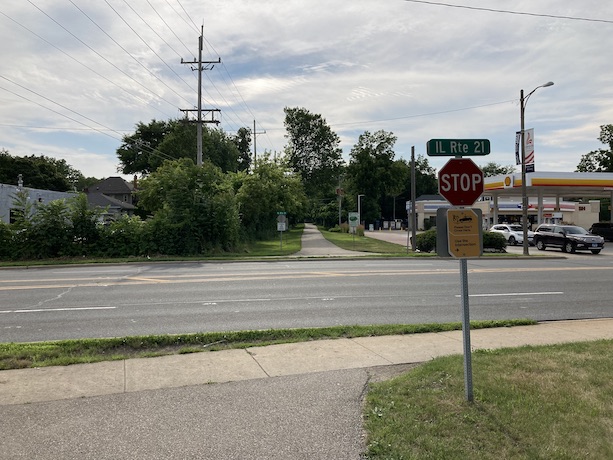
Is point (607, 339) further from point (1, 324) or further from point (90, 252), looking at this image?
point (90, 252)

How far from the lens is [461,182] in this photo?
4875 mm

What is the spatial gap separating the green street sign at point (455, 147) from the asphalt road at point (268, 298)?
4.99 metres

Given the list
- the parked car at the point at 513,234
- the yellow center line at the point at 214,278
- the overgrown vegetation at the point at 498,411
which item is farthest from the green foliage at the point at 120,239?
the parked car at the point at 513,234

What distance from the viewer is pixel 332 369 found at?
6.12 m

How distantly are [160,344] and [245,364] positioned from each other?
73.2 inches

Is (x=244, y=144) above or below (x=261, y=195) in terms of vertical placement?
above

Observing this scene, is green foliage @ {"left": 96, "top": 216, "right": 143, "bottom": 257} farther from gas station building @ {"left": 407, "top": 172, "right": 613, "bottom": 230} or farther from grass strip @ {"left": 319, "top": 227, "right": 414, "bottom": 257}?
gas station building @ {"left": 407, "top": 172, "right": 613, "bottom": 230}

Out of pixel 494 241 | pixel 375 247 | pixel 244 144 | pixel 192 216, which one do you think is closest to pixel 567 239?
pixel 494 241

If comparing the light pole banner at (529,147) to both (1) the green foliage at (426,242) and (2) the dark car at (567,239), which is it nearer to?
(2) the dark car at (567,239)

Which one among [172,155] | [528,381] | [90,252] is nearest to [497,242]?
[90,252]

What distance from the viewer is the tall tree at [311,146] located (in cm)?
9188

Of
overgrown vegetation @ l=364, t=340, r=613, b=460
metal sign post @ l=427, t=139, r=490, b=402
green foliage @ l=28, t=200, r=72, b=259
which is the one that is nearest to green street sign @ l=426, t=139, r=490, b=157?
metal sign post @ l=427, t=139, r=490, b=402

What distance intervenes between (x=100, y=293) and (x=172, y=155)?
54000 millimetres

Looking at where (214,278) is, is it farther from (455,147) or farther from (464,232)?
(464,232)
